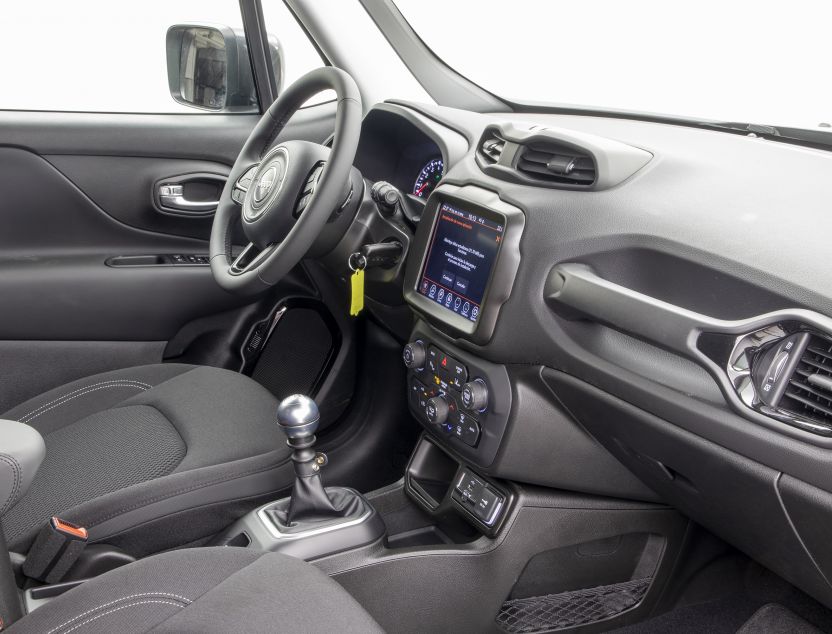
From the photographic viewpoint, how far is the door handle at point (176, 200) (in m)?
2.09

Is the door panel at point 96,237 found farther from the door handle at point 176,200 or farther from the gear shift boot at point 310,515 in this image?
the gear shift boot at point 310,515

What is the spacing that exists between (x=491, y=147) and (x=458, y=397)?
43 centimetres

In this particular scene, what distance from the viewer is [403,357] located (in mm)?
1572

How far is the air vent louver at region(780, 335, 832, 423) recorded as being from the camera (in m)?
0.88

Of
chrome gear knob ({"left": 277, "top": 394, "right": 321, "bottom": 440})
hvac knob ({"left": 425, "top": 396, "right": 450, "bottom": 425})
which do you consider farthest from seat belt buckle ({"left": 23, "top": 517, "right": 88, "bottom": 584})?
hvac knob ({"left": 425, "top": 396, "right": 450, "bottom": 425})

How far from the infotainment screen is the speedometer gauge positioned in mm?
259

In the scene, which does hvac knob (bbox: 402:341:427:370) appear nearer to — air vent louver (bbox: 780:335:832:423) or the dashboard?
the dashboard

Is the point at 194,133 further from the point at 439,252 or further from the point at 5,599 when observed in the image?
the point at 5,599

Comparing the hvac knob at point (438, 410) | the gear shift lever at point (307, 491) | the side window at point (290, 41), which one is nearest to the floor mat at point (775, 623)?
the hvac knob at point (438, 410)

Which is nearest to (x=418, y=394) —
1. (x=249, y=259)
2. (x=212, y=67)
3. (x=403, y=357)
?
(x=403, y=357)

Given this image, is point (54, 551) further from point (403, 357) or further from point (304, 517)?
point (403, 357)

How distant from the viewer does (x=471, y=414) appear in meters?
1.40

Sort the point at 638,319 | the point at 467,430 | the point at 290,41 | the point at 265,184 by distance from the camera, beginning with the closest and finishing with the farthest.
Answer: the point at 638,319
the point at 467,430
the point at 265,184
the point at 290,41

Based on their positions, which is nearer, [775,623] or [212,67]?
[775,623]
